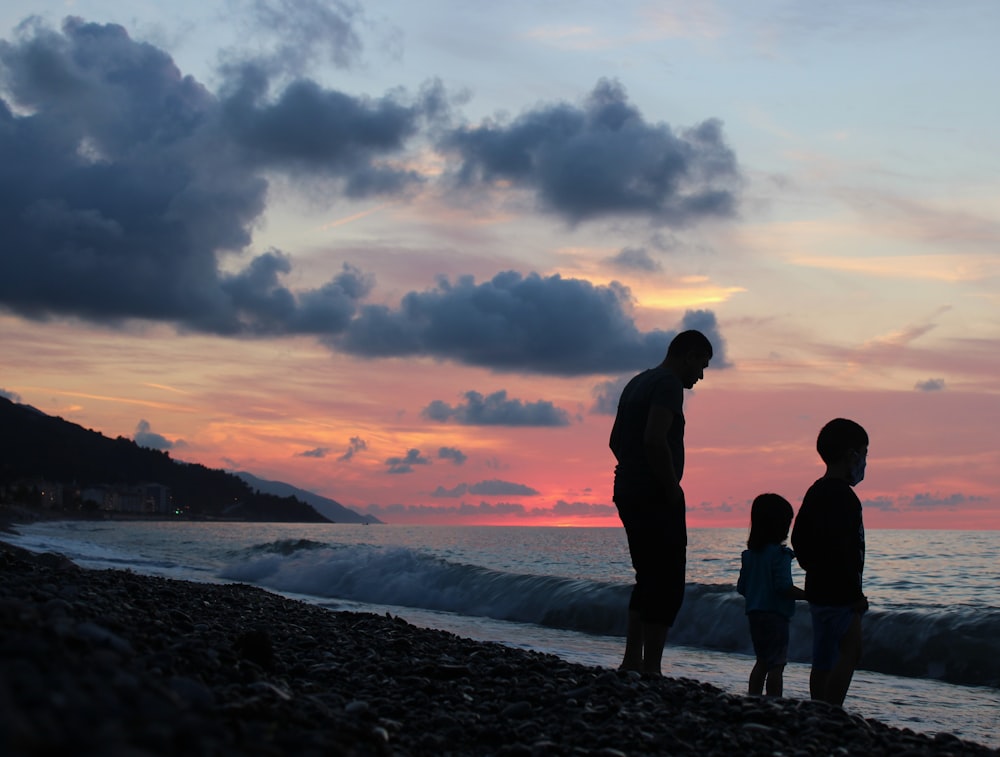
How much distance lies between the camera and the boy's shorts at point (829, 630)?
18.5 feet

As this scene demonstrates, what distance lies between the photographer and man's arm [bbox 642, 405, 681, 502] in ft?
18.9

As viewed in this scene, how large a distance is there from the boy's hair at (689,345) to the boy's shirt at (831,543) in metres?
1.19

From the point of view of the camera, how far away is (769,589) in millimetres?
6258

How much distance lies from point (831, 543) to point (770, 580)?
737 millimetres

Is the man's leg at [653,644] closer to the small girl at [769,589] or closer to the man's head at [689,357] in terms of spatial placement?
the small girl at [769,589]

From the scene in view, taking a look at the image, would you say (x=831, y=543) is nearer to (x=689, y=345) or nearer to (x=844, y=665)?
(x=844, y=665)

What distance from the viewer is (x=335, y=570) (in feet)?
70.2

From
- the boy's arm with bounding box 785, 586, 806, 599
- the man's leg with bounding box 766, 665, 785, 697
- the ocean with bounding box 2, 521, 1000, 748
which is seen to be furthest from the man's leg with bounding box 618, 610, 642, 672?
the ocean with bounding box 2, 521, 1000, 748

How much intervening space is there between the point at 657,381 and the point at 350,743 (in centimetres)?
341

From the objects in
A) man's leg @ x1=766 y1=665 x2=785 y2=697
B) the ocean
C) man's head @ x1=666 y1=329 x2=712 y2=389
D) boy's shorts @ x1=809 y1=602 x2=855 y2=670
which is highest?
man's head @ x1=666 y1=329 x2=712 y2=389

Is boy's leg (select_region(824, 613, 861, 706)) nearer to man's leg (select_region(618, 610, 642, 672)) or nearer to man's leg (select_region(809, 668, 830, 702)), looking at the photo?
man's leg (select_region(809, 668, 830, 702))

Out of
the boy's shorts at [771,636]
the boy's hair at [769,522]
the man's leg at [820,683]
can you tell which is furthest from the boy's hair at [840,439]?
the man's leg at [820,683]

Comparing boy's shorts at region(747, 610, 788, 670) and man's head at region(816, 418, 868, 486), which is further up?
man's head at region(816, 418, 868, 486)

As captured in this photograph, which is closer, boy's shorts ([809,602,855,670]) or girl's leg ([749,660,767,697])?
boy's shorts ([809,602,855,670])
